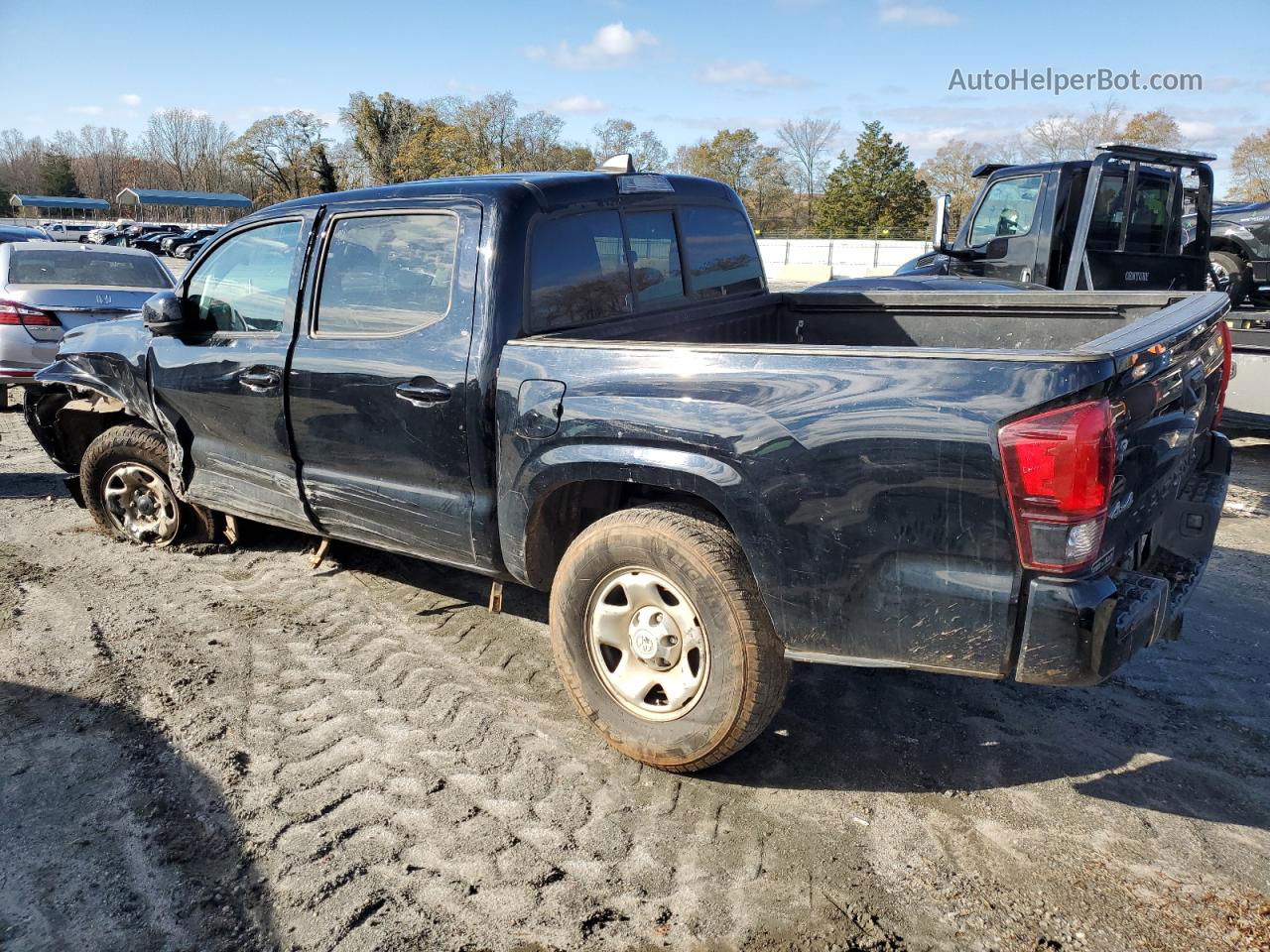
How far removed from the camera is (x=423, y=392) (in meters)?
3.67

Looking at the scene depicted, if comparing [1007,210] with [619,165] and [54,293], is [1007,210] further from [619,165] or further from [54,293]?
[54,293]

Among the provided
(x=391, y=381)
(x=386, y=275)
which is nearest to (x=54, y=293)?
(x=386, y=275)

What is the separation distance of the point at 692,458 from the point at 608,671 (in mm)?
910

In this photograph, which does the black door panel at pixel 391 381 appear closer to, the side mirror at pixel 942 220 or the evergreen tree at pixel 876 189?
the side mirror at pixel 942 220

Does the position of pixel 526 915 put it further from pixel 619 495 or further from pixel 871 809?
pixel 619 495

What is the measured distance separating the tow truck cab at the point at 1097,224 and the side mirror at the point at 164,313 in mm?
6946

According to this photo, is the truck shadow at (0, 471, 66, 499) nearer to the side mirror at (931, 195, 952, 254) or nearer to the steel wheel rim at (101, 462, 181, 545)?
the steel wheel rim at (101, 462, 181, 545)

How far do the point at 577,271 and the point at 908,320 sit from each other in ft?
5.87

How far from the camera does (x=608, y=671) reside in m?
3.38

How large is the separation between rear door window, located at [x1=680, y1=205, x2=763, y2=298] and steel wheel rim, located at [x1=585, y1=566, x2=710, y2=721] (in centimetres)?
Result: 183

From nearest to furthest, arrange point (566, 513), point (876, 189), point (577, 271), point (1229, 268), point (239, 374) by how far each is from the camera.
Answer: point (566, 513) → point (577, 271) → point (239, 374) → point (1229, 268) → point (876, 189)

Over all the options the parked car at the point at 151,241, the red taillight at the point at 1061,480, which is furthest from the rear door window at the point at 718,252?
→ the parked car at the point at 151,241

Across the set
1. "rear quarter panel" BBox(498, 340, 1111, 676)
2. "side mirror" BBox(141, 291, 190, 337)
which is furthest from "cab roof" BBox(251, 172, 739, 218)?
"rear quarter panel" BBox(498, 340, 1111, 676)

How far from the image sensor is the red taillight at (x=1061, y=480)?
2.41m
